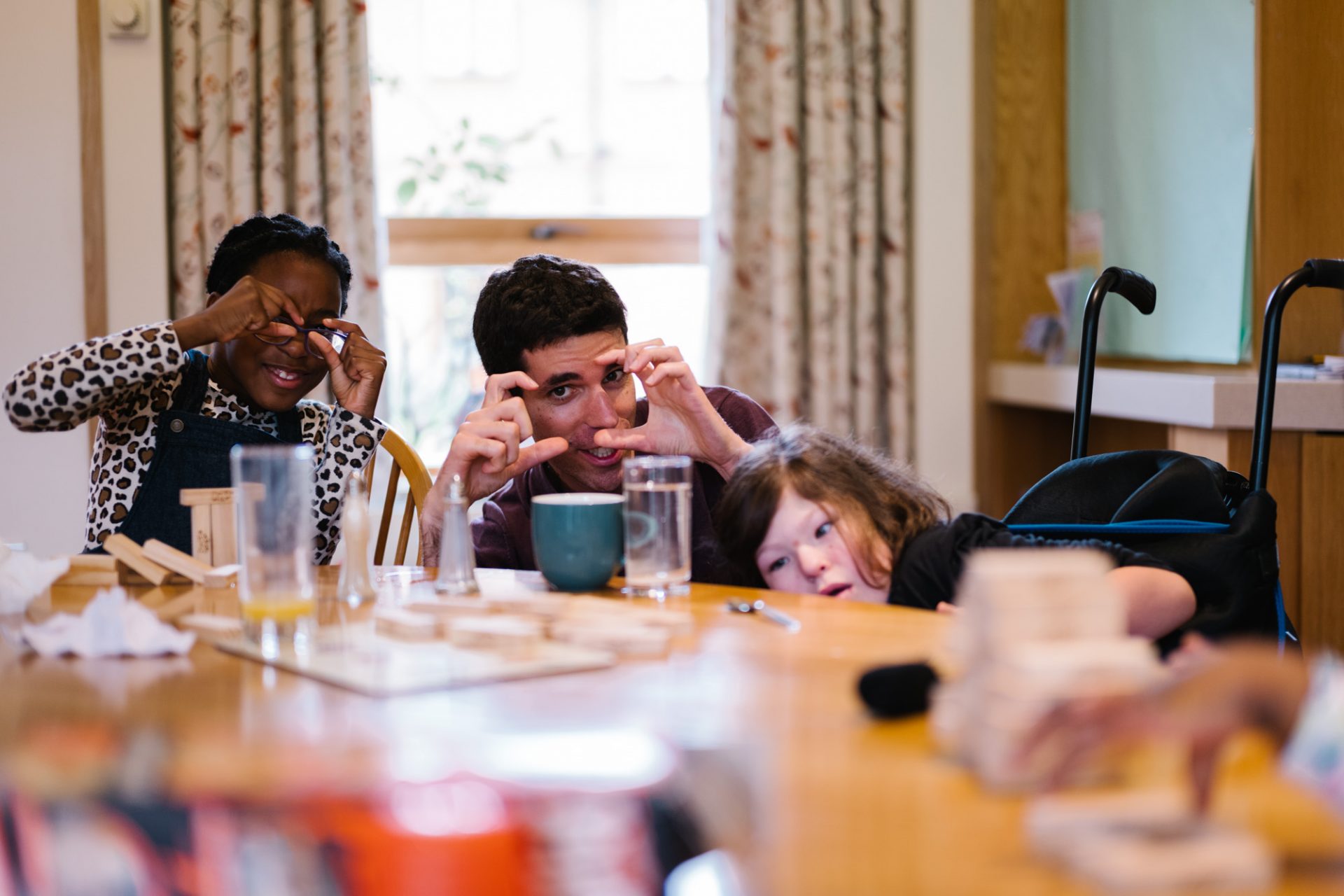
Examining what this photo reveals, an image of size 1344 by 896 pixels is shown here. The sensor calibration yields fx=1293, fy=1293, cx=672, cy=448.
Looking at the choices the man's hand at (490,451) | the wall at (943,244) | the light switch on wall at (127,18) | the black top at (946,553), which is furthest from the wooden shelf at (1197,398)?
the light switch on wall at (127,18)

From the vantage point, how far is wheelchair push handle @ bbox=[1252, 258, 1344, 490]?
1837mm

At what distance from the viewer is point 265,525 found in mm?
1103

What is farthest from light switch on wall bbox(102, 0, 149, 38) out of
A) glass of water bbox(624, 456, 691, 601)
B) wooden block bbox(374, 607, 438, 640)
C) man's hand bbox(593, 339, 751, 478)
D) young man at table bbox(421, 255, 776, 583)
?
wooden block bbox(374, 607, 438, 640)

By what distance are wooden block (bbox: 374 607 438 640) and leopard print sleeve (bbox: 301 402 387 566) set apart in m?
0.88

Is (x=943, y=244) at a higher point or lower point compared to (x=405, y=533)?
higher

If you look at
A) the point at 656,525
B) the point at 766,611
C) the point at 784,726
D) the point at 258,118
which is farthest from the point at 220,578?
the point at 258,118

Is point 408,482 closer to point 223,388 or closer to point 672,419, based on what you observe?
point 223,388

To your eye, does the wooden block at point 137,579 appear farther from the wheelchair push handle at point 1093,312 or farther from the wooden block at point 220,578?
the wheelchair push handle at point 1093,312

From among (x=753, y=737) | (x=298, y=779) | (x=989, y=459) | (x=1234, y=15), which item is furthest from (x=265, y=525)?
(x=989, y=459)

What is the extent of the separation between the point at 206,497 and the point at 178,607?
0.23 metres

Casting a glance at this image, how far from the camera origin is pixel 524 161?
3.79m

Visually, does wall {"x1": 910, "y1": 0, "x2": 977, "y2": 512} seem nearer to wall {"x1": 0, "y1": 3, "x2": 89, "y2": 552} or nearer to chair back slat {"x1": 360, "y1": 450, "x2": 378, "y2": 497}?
chair back slat {"x1": 360, "y1": 450, "x2": 378, "y2": 497}

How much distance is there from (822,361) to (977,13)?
3.48 feet

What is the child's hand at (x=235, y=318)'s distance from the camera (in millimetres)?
1934
